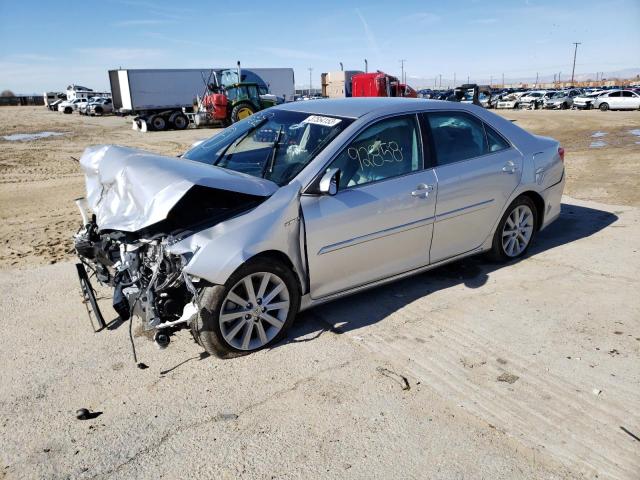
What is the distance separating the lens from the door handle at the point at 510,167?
15.8ft

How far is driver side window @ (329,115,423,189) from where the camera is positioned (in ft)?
12.8

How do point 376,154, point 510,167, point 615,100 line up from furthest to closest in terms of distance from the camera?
point 615,100, point 510,167, point 376,154

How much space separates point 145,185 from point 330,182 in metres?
1.24

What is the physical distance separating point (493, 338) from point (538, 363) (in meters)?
0.39

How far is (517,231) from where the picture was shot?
17.0 ft

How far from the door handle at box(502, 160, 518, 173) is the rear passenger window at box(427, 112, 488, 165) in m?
0.24

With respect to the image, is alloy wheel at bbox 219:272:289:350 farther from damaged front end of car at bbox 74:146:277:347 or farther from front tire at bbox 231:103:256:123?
front tire at bbox 231:103:256:123

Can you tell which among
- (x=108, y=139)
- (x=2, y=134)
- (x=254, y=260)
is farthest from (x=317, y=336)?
(x=2, y=134)

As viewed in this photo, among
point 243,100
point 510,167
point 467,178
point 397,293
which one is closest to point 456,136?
point 467,178

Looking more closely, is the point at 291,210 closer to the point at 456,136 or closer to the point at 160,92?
the point at 456,136

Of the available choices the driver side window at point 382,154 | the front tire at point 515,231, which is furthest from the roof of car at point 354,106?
the front tire at point 515,231

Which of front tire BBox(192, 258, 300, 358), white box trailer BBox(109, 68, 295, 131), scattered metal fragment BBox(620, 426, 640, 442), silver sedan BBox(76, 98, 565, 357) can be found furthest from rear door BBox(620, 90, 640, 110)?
front tire BBox(192, 258, 300, 358)

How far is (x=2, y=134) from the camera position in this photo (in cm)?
2375

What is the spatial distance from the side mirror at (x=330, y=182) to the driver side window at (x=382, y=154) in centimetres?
22
